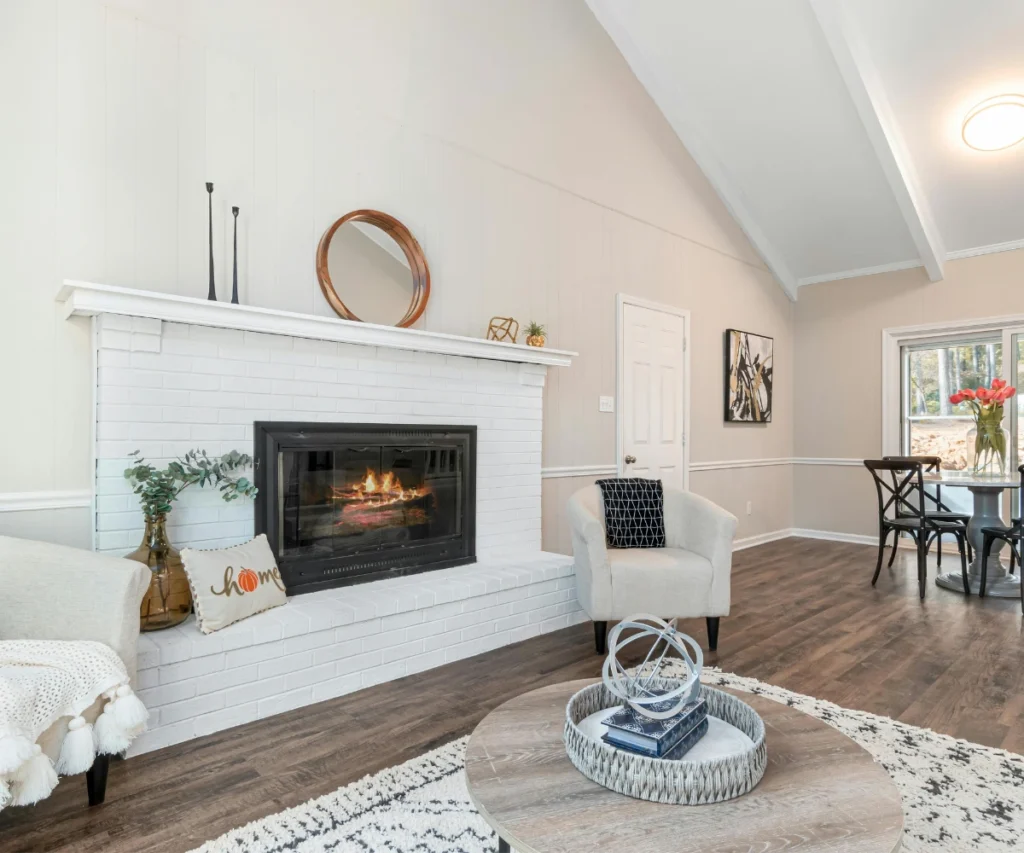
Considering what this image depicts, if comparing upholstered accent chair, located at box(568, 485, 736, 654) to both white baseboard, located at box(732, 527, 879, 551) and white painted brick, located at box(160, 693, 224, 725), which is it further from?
white baseboard, located at box(732, 527, 879, 551)

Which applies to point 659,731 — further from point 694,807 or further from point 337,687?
point 337,687

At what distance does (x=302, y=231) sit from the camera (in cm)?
310

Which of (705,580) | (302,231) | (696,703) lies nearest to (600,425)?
(705,580)

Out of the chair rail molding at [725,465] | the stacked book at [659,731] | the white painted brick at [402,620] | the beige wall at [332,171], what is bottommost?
the white painted brick at [402,620]

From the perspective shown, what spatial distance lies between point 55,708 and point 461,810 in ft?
3.47

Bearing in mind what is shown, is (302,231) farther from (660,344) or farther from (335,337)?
(660,344)

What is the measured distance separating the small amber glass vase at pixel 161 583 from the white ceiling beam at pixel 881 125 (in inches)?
176

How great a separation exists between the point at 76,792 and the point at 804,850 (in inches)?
75.8

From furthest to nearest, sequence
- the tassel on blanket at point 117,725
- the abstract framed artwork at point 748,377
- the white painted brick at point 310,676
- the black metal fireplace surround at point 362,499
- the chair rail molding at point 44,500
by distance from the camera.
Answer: the abstract framed artwork at point 748,377 < the black metal fireplace surround at point 362,499 < the white painted brick at point 310,676 < the chair rail molding at point 44,500 < the tassel on blanket at point 117,725

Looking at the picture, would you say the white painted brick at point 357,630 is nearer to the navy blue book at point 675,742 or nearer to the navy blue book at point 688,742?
the navy blue book at point 675,742

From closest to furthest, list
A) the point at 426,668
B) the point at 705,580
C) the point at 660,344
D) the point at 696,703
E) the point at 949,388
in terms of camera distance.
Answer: the point at 696,703 → the point at 426,668 → the point at 705,580 → the point at 660,344 → the point at 949,388

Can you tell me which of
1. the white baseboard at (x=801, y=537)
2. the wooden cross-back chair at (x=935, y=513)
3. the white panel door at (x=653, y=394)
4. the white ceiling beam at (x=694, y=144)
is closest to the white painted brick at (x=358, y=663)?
the white panel door at (x=653, y=394)

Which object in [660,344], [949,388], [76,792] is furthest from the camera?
[949,388]

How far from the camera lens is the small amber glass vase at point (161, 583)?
7.79 ft
